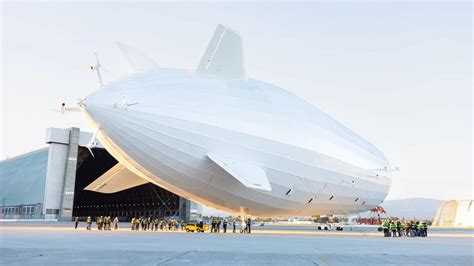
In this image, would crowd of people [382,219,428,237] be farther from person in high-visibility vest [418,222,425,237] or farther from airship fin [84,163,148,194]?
airship fin [84,163,148,194]

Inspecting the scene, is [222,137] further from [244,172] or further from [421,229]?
[421,229]

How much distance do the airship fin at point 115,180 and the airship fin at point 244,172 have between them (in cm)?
1114

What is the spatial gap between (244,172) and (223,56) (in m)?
8.82

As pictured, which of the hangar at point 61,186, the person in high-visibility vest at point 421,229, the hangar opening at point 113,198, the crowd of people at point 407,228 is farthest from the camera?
the hangar opening at point 113,198

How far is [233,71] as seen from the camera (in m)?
32.7

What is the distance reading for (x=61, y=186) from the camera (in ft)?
242

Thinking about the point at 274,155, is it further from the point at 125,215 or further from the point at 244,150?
the point at 125,215

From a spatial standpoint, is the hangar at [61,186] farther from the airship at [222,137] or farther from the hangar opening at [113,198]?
the airship at [222,137]

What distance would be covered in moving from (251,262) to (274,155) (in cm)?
1843

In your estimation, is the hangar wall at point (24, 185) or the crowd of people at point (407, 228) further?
the hangar wall at point (24, 185)

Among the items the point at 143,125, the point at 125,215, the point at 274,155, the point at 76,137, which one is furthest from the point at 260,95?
the point at 125,215

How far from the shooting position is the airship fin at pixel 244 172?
2753 centimetres

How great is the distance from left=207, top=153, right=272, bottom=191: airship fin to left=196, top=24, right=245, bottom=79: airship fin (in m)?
6.74

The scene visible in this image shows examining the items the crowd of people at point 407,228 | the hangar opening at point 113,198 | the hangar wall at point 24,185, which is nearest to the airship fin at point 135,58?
the crowd of people at point 407,228
